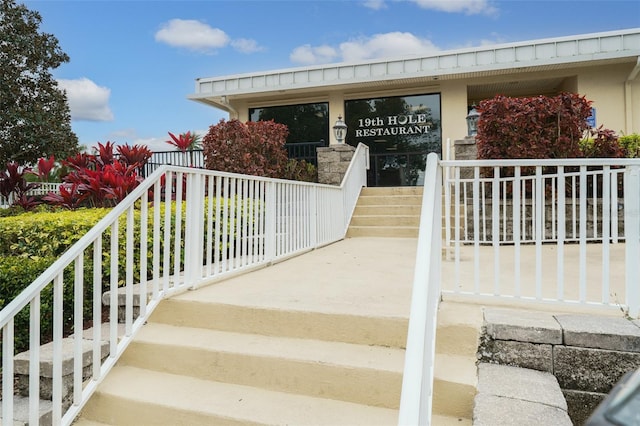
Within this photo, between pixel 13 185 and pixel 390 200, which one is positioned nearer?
pixel 13 185

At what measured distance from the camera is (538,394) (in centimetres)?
192

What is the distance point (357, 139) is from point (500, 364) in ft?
29.8

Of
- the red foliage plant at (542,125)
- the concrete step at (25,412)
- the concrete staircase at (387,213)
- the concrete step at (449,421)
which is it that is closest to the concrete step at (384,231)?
the concrete staircase at (387,213)

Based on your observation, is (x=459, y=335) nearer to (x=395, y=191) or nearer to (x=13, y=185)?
(x=395, y=191)

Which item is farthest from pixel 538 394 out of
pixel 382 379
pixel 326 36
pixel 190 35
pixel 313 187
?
pixel 190 35

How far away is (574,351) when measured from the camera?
2170 millimetres

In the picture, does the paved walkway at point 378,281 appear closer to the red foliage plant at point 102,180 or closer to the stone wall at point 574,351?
the stone wall at point 574,351

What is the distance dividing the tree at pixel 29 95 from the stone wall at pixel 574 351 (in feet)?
34.3

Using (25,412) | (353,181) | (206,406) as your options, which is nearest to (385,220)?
(353,181)

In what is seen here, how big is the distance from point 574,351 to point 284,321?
1.66 metres

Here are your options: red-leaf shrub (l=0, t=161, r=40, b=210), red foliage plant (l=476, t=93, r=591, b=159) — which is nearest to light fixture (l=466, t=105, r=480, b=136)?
red foliage plant (l=476, t=93, r=591, b=159)

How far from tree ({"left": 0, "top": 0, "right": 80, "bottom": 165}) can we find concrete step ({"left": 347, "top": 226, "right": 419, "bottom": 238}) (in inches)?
293

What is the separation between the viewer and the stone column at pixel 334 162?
313 inches

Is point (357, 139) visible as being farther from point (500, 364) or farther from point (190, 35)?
point (500, 364)
